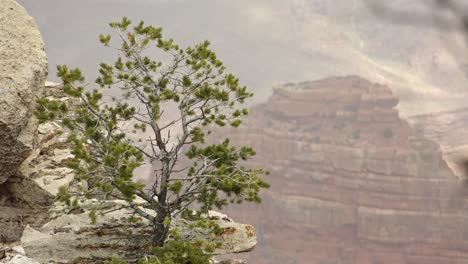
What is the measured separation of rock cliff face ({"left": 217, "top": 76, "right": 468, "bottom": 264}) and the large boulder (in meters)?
87.5

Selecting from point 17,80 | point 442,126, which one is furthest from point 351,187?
point 17,80

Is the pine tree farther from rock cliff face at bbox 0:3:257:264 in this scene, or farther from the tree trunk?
rock cliff face at bbox 0:3:257:264

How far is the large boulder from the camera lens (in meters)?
12.0

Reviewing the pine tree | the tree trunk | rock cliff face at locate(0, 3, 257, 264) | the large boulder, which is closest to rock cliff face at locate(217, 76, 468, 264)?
the pine tree

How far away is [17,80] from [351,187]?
3777 inches

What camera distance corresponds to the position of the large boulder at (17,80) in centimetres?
1202

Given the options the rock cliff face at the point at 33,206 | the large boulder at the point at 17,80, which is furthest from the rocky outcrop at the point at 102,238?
the large boulder at the point at 17,80

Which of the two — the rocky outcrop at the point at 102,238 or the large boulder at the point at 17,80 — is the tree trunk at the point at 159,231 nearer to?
the rocky outcrop at the point at 102,238

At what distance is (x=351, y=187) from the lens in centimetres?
10319

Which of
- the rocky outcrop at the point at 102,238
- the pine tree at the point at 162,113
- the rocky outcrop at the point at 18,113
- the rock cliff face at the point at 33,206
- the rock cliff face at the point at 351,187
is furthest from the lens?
the rock cliff face at the point at 351,187

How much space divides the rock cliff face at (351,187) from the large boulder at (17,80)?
3445 inches

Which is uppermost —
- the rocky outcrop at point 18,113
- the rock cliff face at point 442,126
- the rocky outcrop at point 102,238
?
the rock cliff face at point 442,126

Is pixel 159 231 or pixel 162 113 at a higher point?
pixel 162 113

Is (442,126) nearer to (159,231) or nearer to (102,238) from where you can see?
(102,238)
